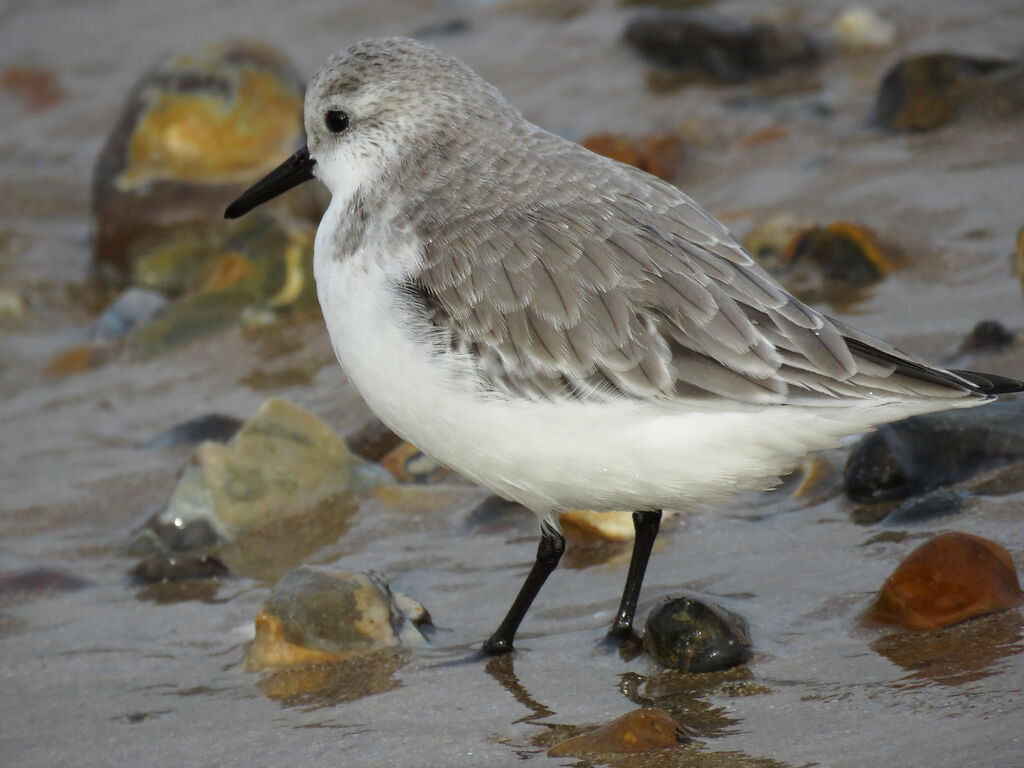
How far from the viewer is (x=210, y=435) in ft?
20.2

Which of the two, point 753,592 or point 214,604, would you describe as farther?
point 214,604

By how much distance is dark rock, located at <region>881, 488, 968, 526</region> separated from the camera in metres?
4.39

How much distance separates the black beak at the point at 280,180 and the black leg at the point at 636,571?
67.4 inches

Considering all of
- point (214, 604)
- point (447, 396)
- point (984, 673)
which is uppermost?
point (447, 396)

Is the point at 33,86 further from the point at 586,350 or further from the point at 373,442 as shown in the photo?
the point at 586,350

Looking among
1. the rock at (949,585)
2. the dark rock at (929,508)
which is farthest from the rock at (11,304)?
the rock at (949,585)

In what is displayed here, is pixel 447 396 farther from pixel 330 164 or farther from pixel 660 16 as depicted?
pixel 660 16

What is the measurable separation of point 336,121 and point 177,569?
1.75m

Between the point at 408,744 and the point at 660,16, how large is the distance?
22.8 feet

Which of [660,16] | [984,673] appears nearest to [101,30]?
[660,16]

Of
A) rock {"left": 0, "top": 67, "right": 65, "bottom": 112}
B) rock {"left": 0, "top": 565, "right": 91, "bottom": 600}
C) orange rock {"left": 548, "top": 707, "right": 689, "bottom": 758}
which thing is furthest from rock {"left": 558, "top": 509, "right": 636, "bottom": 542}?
rock {"left": 0, "top": 67, "right": 65, "bottom": 112}

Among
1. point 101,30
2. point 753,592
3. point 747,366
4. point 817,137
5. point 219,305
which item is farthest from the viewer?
point 101,30

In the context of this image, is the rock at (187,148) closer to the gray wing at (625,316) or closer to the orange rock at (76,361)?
the orange rock at (76,361)

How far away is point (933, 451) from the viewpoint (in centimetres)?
466
